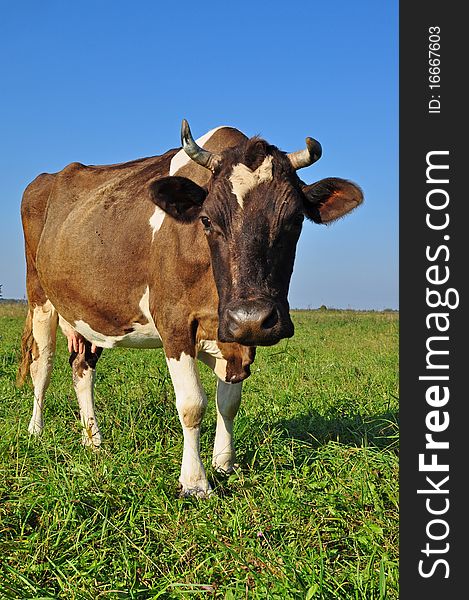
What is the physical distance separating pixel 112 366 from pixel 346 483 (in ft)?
24.1

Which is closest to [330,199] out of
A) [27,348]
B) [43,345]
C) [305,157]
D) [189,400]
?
[305,157]

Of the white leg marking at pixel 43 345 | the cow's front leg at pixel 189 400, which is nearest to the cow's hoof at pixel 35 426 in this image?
the white leg marking at pixel 43 345

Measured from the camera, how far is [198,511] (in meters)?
4.60

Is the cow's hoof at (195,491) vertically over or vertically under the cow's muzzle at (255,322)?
under


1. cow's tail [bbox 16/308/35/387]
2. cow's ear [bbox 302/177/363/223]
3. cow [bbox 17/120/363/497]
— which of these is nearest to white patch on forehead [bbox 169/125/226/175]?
cow [bbox 17/120/363/497]

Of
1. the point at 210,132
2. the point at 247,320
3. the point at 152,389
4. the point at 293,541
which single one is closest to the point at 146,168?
the point at 210,132

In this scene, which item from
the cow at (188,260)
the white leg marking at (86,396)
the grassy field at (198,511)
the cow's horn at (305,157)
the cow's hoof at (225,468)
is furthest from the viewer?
the white leg marking at (86,396)

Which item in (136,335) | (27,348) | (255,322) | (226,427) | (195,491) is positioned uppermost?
(27,348)

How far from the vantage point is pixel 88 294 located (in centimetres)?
661

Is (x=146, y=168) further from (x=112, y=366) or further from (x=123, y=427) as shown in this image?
(x=112, y=366)

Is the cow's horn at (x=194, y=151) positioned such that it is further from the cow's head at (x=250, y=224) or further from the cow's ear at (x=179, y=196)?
the cow's ear at (x=179, y=196)

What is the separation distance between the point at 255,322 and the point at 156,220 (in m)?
1.84

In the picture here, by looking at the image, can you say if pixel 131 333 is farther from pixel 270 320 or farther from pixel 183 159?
pixel 270 320

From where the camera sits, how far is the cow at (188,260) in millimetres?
4648
